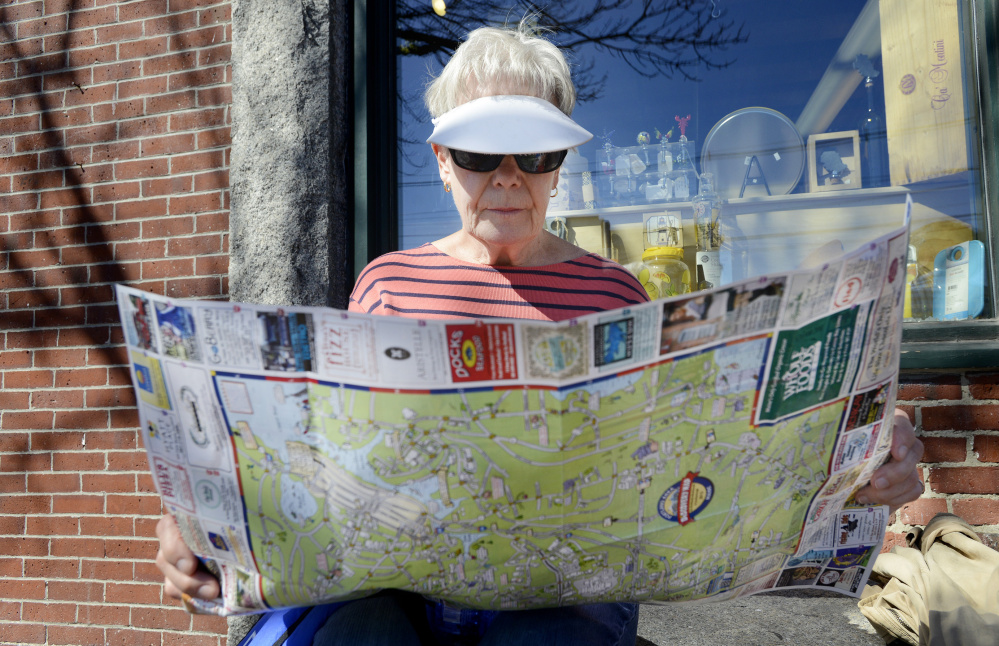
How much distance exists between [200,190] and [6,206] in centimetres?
106

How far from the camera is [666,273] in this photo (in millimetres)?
2717

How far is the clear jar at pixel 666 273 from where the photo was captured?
271cm

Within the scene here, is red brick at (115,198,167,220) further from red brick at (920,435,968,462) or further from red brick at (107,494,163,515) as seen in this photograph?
red brick at (920,435,968,462)

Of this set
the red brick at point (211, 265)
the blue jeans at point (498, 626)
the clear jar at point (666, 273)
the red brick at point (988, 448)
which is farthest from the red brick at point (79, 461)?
the red brick at point (988, 448)

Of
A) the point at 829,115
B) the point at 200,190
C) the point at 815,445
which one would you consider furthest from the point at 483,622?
the point at 829,115

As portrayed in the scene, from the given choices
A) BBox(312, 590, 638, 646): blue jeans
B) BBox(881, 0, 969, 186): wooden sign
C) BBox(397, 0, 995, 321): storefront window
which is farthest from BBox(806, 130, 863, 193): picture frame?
BBox(312, 590, 638, 646): blue jeans

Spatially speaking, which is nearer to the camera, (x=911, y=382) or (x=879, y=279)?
(x=879, y=279)

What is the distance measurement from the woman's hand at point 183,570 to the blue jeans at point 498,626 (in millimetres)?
215

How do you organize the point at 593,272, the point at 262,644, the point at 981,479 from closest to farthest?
the point at 262,644 → the point at 593,272 → the point at 981,479

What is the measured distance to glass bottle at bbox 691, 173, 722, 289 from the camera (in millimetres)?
2715

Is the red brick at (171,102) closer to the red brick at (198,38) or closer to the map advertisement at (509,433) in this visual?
the red brick at (198,38)

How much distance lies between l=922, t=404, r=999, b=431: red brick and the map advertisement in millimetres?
1549

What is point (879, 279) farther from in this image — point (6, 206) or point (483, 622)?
point (6, 206)

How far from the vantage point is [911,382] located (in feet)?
7.27
